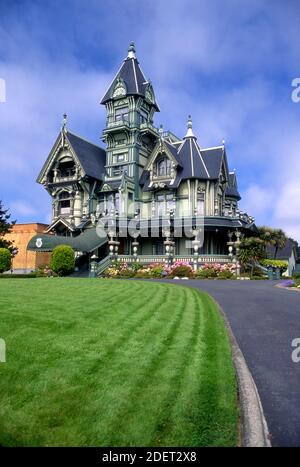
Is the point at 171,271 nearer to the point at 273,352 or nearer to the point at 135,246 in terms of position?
the point at 135,246

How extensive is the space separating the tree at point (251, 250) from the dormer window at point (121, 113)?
21539 mm

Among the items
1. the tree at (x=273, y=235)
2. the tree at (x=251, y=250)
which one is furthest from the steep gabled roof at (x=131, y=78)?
the tree at (x=251, y=250)

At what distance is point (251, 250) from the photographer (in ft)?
111

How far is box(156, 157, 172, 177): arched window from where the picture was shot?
42.0 metres

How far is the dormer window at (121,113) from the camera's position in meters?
44.9

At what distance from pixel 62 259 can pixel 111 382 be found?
28466mm

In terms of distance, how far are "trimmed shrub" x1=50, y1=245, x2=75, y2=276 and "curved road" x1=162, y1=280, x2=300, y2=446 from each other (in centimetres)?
2003

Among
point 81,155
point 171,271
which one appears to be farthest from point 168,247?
point 81,155

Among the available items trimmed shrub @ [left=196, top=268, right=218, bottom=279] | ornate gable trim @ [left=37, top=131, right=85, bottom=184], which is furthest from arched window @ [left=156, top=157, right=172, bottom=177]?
trimmed shrub @ [left=196, top=268, right=218, bottom=279]

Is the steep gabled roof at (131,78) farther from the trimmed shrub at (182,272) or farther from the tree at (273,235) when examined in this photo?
the trimmed shrub at (182,272)

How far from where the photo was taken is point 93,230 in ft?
132

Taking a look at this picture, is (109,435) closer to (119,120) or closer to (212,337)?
(212,337)

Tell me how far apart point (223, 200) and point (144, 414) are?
41827 millimetres

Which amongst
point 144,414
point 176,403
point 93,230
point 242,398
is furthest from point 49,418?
point 93,230
